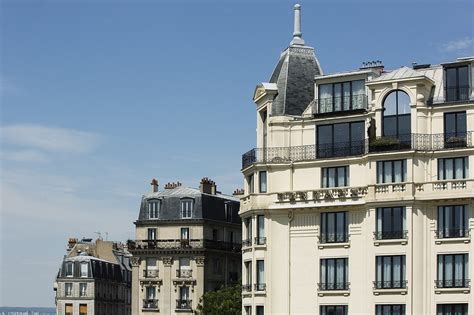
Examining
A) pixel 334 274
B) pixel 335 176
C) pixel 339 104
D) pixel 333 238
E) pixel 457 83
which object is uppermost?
pixel 457 83

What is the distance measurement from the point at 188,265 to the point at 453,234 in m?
42.5

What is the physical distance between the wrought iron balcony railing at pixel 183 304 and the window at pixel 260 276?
3283 cm

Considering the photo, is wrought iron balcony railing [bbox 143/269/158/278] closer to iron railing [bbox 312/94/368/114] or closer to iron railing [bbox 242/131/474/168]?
A: iron railing [bbox 242/131/474/168]

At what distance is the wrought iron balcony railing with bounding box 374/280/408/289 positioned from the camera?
6675cm

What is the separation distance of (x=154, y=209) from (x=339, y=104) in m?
40.7

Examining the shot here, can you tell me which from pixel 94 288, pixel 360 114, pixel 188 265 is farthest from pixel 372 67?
pixel 94 288

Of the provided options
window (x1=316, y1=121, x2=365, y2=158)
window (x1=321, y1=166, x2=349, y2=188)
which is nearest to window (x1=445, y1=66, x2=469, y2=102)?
window (x1=316, y1=121, x2=365, y2=158)

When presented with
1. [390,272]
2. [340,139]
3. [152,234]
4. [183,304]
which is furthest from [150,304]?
[390,272]

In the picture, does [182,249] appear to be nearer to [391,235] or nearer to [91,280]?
[91,280]

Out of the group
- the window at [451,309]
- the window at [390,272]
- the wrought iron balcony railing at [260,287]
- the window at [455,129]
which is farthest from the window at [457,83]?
the wrought iron balcony railing at [260,287]

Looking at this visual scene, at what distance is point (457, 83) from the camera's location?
226 ft

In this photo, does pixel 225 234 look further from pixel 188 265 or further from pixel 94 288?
pixel 94 288

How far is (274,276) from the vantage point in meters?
71.2

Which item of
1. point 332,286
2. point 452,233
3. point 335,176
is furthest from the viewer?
point 335,176
